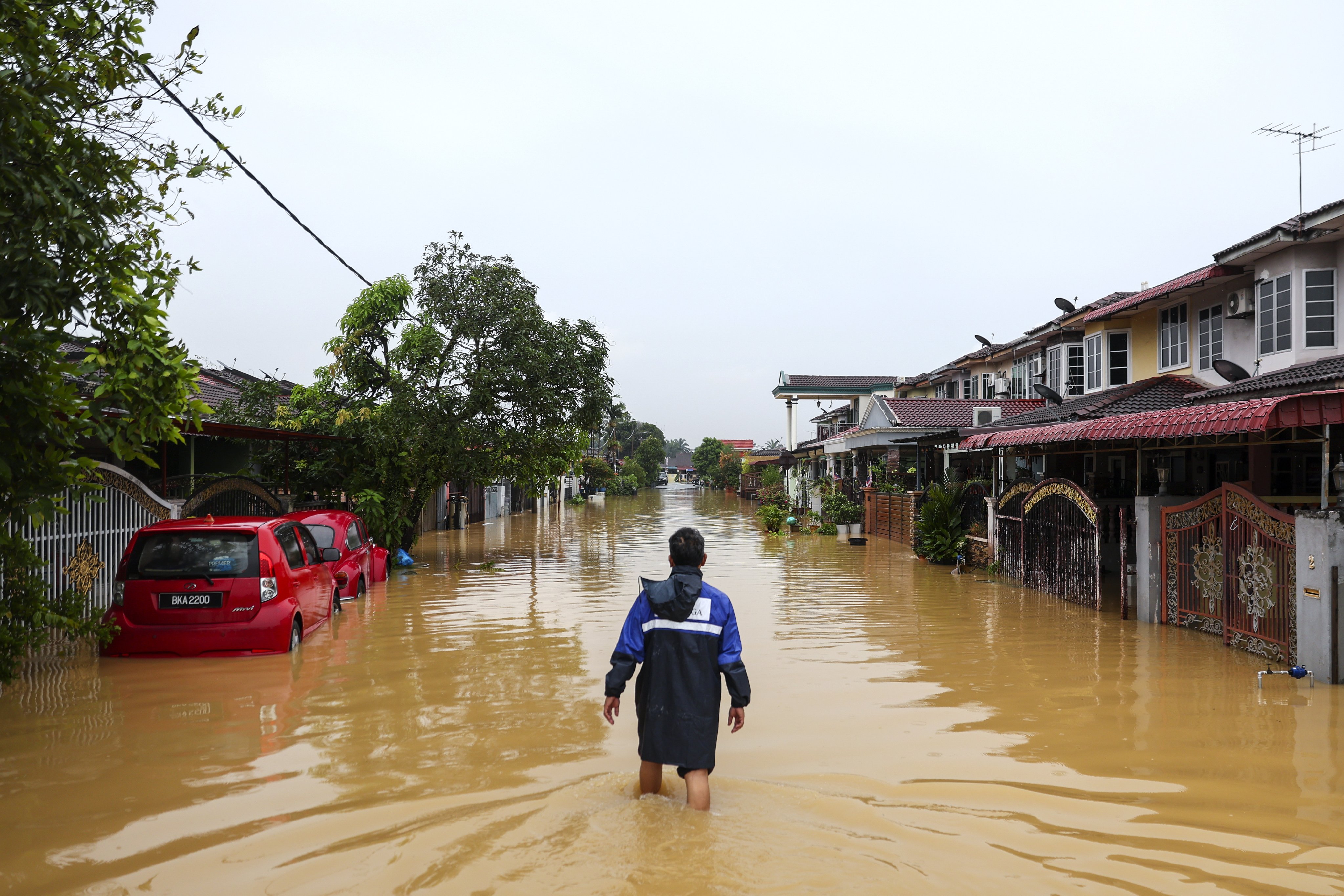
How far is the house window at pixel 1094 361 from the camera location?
19688mm

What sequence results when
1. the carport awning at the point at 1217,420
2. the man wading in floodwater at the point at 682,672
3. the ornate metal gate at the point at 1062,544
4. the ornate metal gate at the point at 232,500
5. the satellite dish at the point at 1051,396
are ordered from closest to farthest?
the man wading in floodwater at the point at 682,672, the carport awning at the point at 1217,420, the ornate metal gate at the point at 1062,544, the ornate metal gate at the point at 232,500, the satellite dish at the point at 1051,396

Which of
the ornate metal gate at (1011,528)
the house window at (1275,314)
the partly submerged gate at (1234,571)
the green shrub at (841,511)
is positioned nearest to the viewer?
the partly submerged gate at (1234,571)

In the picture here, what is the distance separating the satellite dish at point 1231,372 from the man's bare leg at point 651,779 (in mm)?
13870

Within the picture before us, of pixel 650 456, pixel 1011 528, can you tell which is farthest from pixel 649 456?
pixel 1011 528

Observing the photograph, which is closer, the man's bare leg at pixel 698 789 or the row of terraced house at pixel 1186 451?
the man's bare leg at pixel 698 789

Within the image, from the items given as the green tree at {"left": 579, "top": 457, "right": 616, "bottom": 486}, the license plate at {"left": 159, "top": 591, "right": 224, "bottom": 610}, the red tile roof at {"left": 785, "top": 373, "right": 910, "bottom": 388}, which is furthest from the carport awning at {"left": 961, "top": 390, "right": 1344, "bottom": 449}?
the green tree at {"left": 579, "top": 457, "right": 616, "bottom": 486}

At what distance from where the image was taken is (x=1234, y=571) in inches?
361

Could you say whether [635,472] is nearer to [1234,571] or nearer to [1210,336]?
[1210,336]

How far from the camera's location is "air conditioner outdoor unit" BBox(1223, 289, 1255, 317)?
14828mm

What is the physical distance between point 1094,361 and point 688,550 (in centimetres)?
1810

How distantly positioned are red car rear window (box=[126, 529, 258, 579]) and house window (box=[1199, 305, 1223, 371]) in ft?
51.8

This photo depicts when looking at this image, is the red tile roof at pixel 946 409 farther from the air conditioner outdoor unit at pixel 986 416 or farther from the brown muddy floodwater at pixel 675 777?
the brown muddy floodwater at pixel 675 777

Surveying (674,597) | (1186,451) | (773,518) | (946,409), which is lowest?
(773,518)

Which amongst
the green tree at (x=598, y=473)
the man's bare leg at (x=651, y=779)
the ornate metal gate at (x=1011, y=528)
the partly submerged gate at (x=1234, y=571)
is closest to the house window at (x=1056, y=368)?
the ornate metal gate at (x=1011, y=528)
